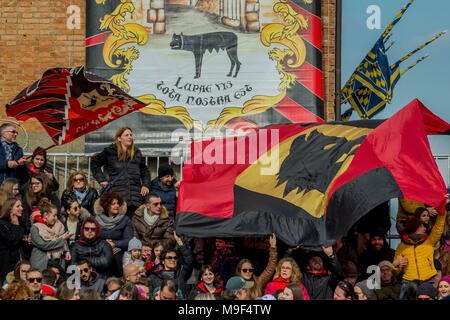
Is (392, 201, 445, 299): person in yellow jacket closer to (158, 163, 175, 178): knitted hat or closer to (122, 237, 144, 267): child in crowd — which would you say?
(122, 237, 144, 267): child in crowd

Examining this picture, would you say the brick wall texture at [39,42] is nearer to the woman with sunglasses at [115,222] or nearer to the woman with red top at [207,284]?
the woman with sunglasses at [115,222]

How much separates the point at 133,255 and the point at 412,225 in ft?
11.9

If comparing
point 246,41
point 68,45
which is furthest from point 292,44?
point 68,45

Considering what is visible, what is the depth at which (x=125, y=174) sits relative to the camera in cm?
1445

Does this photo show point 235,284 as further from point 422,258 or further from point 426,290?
point 422,258

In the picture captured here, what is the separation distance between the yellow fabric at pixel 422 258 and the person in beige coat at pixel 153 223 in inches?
120

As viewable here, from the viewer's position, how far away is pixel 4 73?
1692cm

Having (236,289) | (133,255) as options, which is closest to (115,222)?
(133,255)

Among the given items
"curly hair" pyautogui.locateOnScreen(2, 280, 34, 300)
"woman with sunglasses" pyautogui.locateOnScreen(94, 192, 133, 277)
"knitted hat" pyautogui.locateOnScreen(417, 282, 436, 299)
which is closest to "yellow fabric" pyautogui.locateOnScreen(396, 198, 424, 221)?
"knitted hat" pyautogui.locateOnScreen(417, 282, 436, 299)

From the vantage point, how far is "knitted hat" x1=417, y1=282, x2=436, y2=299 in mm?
12086

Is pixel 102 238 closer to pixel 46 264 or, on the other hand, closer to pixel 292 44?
pixel 46 264

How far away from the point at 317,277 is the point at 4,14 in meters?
7.69

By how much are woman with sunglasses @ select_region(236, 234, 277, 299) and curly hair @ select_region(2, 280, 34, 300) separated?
107 inches
